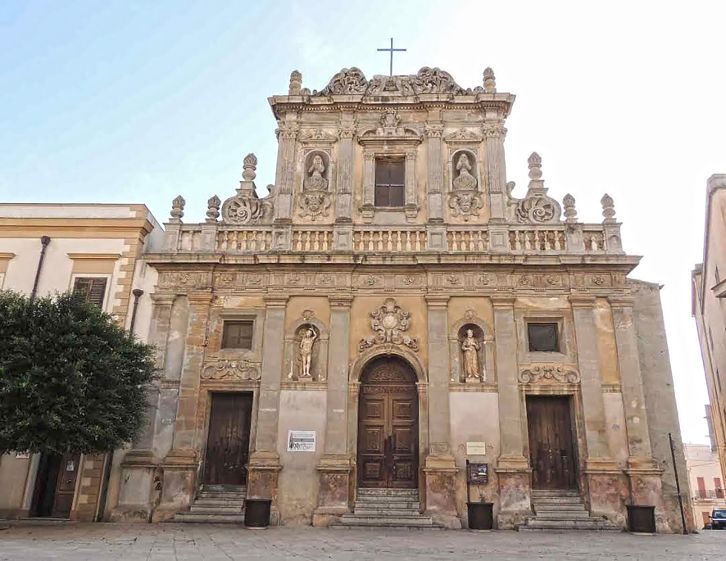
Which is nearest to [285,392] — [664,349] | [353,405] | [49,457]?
[353,405]

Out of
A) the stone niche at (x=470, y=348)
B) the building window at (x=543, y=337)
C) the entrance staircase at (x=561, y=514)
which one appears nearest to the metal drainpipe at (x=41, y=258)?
the stone niche at (x=470, y=348)

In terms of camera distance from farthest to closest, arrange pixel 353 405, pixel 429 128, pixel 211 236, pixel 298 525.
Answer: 1. pixel 429 128
2. pixel 211 236
3. pixel 353 405
4. pixel 298 525

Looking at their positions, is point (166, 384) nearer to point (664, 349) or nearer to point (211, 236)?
point (211, 236)

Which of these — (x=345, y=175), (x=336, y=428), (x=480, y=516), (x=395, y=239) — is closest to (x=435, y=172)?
(x=395, y=239)

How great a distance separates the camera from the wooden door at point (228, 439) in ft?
53.0

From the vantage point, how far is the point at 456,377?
16422 millimetres

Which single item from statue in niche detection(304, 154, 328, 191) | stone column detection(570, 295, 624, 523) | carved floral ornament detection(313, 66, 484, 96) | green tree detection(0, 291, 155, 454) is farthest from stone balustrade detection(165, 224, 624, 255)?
carved floral ornament detection(313, 66, 484, 96)

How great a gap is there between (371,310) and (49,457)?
32.6 ft

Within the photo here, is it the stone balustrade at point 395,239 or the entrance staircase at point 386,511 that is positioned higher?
the stone balustrade at point 395,239

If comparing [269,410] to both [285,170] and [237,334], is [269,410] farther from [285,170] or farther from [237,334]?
[285,170]

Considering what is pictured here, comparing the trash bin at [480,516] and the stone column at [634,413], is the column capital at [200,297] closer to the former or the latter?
the trash bin at [480,516]

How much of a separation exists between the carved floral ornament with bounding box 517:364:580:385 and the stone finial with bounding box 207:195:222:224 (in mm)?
10454

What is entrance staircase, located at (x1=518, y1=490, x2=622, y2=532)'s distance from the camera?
14.5 m

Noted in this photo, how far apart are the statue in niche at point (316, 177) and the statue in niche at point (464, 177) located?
14.0 ft
